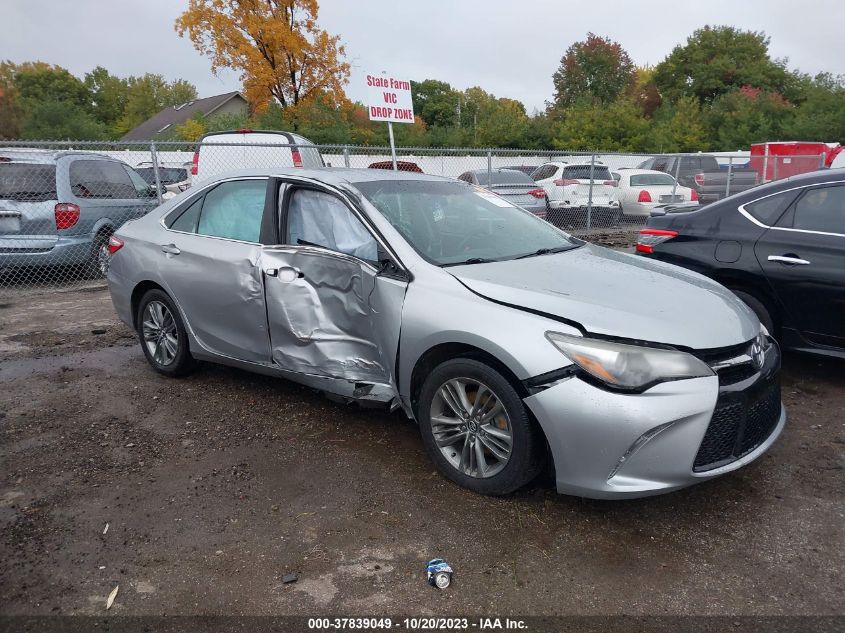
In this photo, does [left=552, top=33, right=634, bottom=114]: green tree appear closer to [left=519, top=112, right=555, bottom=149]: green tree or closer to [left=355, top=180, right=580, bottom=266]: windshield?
[left=519, top=112, right=555, bottom=149]: green tree

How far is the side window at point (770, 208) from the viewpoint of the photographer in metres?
4.76

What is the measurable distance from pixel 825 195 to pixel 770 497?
2534 millimetres

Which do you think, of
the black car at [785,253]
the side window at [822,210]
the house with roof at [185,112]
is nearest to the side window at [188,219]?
the black car at [785,253]

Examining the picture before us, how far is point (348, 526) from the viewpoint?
2.97m

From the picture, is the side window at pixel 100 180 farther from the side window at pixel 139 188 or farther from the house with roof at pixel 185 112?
the house with roof at pixel 185 112

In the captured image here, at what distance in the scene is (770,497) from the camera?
10.4 ft

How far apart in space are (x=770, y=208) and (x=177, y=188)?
11.9 m

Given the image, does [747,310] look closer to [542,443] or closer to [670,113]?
[542,443]

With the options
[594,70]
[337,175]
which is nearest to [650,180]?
[337,175]

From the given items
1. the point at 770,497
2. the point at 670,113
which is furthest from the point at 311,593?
the point at 670,113

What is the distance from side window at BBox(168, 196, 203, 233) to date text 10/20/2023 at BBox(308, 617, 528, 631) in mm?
3087

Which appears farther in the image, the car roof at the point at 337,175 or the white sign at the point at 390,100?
the white sign at the point at 390,100

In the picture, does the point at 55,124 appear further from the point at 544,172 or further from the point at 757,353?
the point at 757,353

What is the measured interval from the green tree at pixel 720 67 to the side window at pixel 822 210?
163ft
